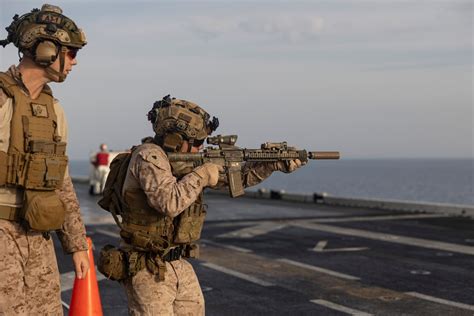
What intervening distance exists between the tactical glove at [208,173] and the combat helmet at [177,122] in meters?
0.25

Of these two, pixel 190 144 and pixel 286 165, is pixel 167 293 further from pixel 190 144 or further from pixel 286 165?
pixel 286 165

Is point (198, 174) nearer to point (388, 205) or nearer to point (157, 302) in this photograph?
point (157, 302)

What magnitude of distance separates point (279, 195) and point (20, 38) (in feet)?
74.6

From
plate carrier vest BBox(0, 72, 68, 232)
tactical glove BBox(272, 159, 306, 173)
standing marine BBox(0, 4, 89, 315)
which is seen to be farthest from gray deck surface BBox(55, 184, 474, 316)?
plate carrier vest BBox(0, 72, 68, 232)

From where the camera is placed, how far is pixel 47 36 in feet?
15.6

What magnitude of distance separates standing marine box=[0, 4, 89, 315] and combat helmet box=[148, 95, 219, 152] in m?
0.68

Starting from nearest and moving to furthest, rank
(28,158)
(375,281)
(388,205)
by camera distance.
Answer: (28,158), (375,281), (388,205)

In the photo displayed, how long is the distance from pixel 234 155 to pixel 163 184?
0.78 metres

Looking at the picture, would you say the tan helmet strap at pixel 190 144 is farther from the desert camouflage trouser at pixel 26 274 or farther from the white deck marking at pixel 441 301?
the white deck marking at pixel 441 301

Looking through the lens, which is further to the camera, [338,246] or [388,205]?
[388,205]

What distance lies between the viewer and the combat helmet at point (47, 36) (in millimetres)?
4770

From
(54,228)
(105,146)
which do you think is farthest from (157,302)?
(105,146)

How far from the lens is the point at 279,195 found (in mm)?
27297

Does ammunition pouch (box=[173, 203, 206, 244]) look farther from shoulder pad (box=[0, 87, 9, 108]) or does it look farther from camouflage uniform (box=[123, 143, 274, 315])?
shoulder pad (box=[0, 87, 9, 108])
